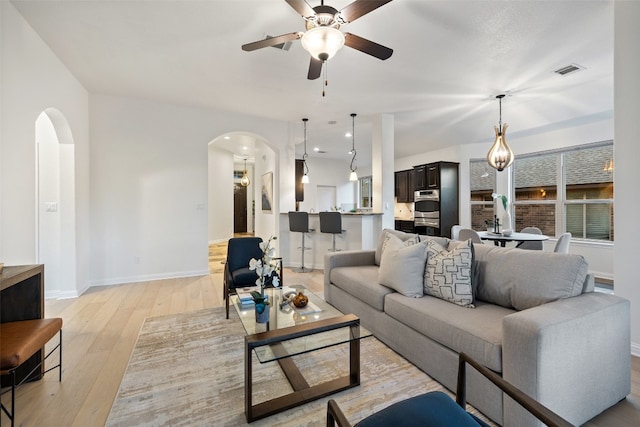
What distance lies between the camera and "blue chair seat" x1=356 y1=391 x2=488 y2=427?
2.99 ft

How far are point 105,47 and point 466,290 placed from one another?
13.7 ft

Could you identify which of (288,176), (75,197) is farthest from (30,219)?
(288,176)

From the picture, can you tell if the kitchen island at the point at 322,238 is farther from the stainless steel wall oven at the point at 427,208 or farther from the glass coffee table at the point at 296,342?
the glass coffee table at the point at 296,342

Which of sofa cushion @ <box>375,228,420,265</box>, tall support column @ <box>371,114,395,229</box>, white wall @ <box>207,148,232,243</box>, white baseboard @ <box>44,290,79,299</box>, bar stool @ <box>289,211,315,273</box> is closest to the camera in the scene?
sofa cushion @ <box>375,228,420,265</box>

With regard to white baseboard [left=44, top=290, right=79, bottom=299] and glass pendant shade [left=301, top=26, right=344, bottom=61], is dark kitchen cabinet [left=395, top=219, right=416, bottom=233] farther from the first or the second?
white baseboard [left=44, top=290, right=79, bottom=299]

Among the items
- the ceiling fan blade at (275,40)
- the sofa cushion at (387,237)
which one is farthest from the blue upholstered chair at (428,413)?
the ceiling fan blade at (275,40)

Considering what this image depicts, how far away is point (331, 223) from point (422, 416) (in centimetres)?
403

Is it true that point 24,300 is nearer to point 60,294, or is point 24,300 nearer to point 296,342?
point 296,342

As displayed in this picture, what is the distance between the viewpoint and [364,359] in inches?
85.6

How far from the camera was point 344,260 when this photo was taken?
3314 millimetres

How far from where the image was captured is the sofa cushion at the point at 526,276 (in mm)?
1709

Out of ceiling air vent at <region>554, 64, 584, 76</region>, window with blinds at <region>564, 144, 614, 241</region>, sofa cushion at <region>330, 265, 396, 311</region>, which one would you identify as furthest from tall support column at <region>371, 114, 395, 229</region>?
window with blinds at <region>564, 144, 614, 241</region>

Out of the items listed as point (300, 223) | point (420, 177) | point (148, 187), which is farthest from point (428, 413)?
point (420, 177)

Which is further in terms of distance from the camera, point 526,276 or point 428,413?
point 526,276
